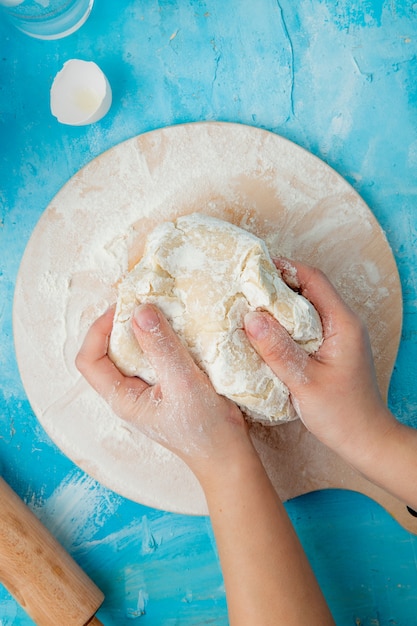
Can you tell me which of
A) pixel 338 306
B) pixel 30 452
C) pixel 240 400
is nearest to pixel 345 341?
pixel 338 306

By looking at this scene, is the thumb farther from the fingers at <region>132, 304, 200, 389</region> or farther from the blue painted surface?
the blue painted surface

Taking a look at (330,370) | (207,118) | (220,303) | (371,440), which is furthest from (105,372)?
(207,118)

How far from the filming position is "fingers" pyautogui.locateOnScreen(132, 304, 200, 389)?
123cm

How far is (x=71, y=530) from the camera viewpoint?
165 cm

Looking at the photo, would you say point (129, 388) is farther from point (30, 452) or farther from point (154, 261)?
point (30, 452)

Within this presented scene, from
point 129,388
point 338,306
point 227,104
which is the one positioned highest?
point 227,104

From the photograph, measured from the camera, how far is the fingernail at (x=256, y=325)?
3.99 ft

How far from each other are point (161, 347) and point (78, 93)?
0.86 meters

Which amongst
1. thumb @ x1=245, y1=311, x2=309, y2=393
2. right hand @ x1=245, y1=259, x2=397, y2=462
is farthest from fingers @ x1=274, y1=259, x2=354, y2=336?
thumb @ x1=245, y1=311, x2=309, y2=393

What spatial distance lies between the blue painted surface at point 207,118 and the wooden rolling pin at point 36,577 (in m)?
0.14

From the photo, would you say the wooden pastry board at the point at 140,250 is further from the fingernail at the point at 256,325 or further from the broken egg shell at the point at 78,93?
the fingernail at the point at 256,325

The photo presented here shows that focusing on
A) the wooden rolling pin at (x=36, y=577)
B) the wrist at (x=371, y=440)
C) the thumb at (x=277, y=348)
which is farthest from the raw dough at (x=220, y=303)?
the wooden rolling pin at (x=36, y=577)

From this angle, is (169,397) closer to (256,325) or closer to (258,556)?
(256,325)

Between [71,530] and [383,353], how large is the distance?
41.1 inches
